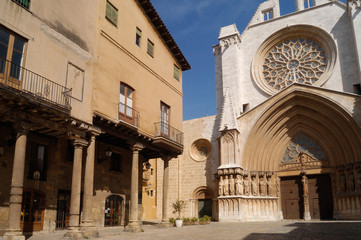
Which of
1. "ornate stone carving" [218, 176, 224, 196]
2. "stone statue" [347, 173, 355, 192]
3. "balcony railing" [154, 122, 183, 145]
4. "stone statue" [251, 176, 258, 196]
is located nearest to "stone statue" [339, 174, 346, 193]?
"stone statue" [347, 173, 355, 192]

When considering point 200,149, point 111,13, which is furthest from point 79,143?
point 200,149

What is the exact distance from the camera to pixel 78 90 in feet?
40.8

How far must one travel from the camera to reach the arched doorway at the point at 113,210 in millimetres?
15859

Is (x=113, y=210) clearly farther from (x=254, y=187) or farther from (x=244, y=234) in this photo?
(x=254, y=187)

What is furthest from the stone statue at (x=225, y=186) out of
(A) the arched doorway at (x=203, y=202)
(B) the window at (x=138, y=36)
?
(B) the window at (x=138, y=36)

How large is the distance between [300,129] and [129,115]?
545 inches

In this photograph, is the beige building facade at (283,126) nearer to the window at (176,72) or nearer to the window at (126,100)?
the window at (176,72)

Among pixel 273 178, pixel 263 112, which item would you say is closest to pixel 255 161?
pixel 273 178

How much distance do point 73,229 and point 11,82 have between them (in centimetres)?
521

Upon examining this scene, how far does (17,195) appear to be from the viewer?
9.45 meters

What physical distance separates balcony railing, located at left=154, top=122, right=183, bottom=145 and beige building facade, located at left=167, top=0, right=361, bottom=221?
4.98 meters

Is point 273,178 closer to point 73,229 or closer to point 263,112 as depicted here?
point 263,112

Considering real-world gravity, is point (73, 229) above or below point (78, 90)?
below

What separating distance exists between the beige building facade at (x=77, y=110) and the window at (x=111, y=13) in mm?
46
